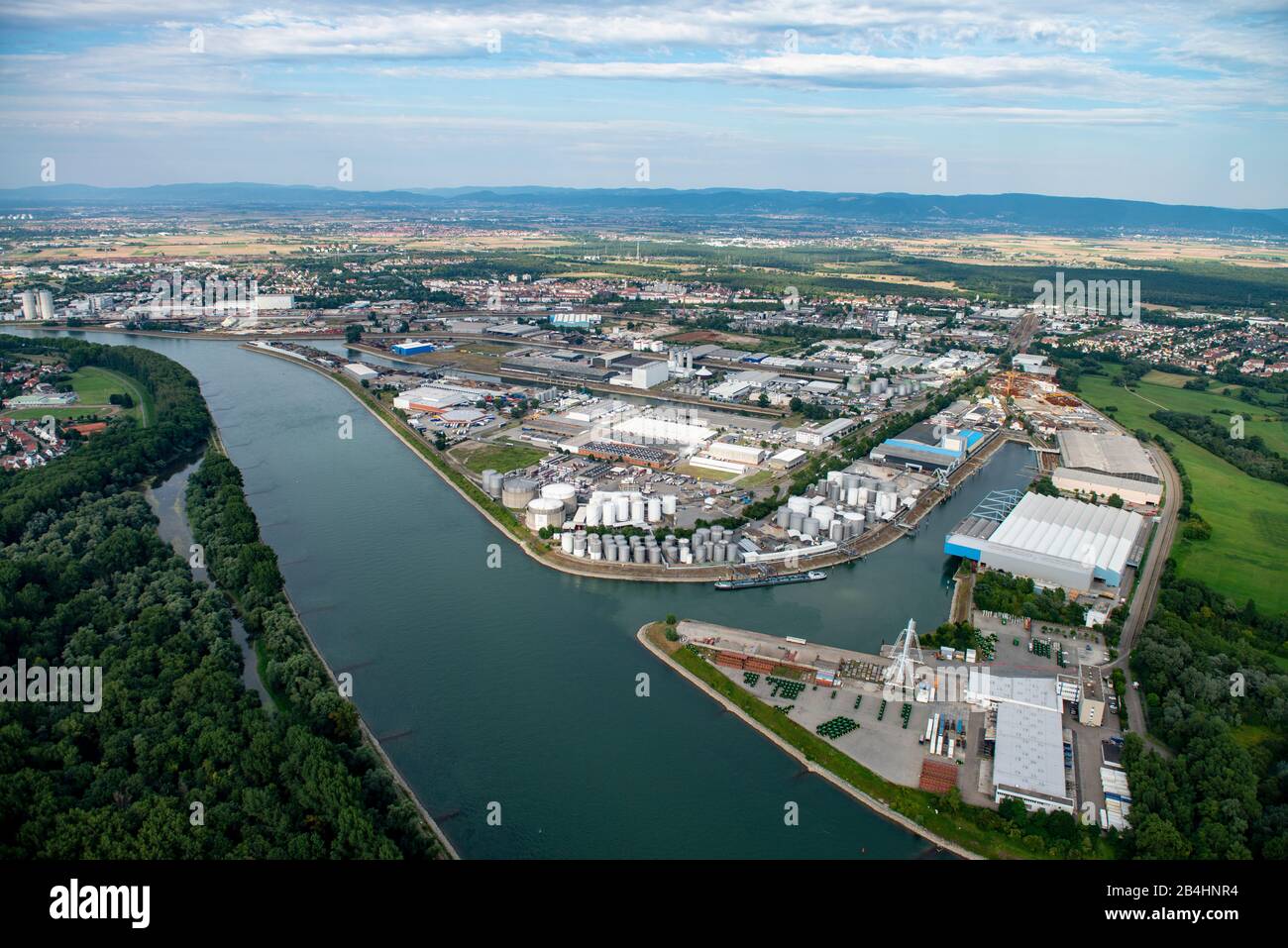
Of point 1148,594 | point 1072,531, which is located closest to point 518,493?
point 1072,531

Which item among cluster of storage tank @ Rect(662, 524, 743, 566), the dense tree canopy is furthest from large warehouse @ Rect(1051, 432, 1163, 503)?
the dense tree canopy

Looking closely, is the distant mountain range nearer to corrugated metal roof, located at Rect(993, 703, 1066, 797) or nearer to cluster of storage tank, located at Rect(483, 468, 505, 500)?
cluster of storage tank, located at Rect(483, 468, 505, 500)

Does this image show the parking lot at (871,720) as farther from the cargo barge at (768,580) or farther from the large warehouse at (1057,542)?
the large warehouse at (1057,542)

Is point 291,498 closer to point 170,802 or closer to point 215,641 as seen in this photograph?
point 215,641

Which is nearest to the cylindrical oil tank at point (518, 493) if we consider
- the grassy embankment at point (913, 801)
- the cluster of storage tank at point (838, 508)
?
the cluster of storage tank at point (838, 508)
